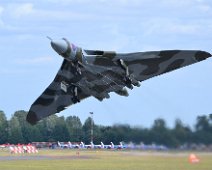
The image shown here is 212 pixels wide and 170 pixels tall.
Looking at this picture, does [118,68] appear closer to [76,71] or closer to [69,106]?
[76,71]

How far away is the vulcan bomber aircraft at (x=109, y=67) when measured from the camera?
142 ft

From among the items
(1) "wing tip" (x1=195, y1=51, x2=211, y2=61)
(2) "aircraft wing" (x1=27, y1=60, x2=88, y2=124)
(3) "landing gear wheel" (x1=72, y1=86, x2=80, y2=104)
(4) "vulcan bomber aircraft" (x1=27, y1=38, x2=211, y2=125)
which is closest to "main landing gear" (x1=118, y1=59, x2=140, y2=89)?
(4) "vulcan bomber aircraft" (x1=27, y1=38, x2=211, y2=125)

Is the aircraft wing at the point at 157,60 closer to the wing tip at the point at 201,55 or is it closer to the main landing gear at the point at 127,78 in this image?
the wing tip at the point at 201,55

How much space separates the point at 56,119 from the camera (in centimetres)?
19088

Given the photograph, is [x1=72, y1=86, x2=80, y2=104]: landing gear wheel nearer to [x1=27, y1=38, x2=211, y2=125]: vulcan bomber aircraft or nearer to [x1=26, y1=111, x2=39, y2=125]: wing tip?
[x1=27, y1=38, x2=211, y2=125]: vulcan bomber aircraft

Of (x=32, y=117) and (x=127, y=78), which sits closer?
(x=127, y=78)

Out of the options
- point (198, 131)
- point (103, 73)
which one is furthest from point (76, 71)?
point (198, 131)

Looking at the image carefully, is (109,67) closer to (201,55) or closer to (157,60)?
(157,60)

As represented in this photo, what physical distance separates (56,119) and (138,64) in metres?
146

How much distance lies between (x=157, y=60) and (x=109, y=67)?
3.95 m

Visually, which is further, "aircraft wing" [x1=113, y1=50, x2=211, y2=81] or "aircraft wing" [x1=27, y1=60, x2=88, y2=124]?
"aircraft wing" [x1=27, y1=60, x2=88, y2=124]

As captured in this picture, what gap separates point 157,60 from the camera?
1817 inches

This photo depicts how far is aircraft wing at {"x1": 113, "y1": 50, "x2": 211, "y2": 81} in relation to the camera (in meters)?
44.9

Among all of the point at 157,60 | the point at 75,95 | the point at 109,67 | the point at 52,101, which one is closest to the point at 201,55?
the point at 157,60
